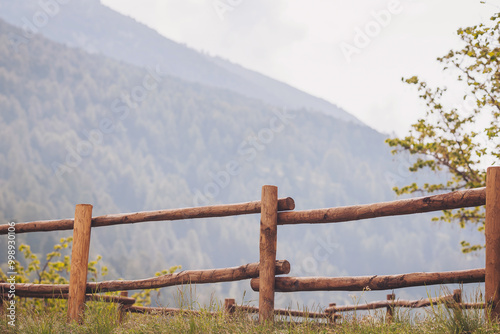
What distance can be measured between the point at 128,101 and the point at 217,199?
1743 inches

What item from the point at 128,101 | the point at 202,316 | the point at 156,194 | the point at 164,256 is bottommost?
the point at 202,316

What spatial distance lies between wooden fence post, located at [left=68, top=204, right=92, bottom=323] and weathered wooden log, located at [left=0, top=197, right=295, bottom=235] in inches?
6.4

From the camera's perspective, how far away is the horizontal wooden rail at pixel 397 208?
13.1ft

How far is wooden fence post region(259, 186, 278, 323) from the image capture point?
15.4 ft

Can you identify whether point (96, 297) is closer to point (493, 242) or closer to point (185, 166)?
point (493, 242)

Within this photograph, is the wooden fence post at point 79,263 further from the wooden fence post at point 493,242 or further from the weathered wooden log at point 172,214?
the wooden fence post at point 493,242

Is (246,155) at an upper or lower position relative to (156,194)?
upper

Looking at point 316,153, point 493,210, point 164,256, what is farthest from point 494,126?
point 316,153

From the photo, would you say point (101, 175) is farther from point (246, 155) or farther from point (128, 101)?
point (246, 155)

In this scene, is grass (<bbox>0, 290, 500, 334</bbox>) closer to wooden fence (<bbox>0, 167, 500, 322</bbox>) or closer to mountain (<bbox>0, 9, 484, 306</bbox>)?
wooden fence (<bbox>0, 167, 500, 322</bbox>)

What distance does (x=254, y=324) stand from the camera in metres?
4.48

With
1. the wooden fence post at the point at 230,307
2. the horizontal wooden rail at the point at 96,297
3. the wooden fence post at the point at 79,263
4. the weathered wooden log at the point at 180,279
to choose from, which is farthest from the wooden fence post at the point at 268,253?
the wooden fence post at the point at 79,263

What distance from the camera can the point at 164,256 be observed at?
393ft

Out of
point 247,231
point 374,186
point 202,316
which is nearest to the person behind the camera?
point 202,316
